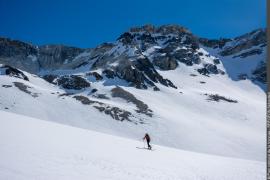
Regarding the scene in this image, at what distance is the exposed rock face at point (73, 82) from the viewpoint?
95.8 m

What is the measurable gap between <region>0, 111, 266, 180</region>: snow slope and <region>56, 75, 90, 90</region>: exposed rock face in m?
69.8

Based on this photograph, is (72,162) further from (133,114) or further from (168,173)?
(133,114)

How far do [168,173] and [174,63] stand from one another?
464ft

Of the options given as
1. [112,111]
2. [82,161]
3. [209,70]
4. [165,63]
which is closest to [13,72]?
[112,111]

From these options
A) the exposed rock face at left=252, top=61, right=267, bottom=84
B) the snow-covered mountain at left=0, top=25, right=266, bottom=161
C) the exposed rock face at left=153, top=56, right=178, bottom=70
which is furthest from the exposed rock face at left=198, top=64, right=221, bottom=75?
the exposed rock face at left=252, top=61, right=267, bottom=84

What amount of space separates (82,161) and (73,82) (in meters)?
82.1

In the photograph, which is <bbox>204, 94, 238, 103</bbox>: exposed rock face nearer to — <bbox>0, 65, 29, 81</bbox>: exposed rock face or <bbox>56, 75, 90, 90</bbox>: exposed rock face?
<bbox>56, 75, 90, 90</bbox>: exposed rock face

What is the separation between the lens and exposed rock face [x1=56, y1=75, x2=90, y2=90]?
95.8m

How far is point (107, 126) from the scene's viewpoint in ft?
202

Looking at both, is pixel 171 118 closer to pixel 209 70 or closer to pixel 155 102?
pixel 155 102

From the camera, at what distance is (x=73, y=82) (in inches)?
3846

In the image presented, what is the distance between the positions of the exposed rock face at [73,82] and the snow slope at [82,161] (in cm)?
6982

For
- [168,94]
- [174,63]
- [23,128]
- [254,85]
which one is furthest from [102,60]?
[23,128]

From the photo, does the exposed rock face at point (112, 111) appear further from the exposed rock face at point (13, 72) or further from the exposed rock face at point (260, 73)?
the exposed rock face at point (260, 73)
